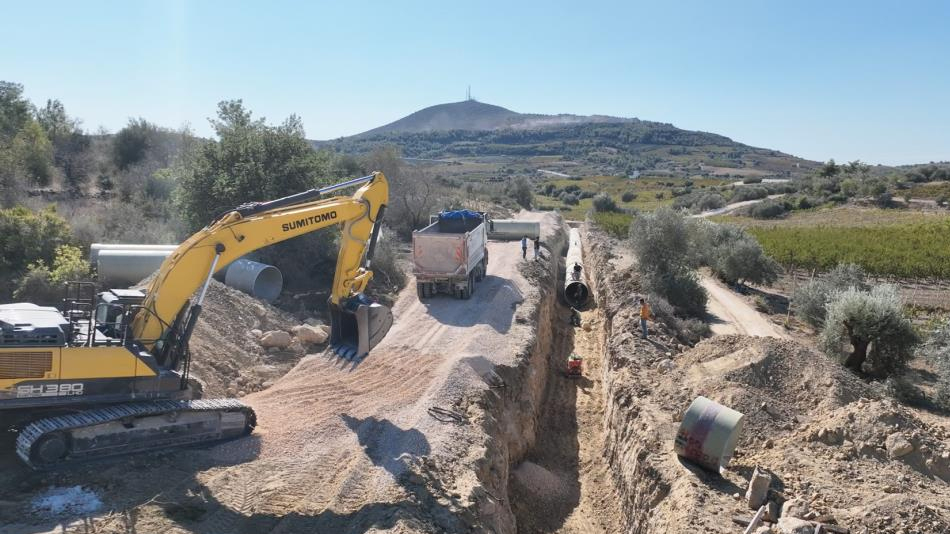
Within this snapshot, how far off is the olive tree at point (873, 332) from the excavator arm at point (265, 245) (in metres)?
15.4

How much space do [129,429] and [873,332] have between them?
20.2 m

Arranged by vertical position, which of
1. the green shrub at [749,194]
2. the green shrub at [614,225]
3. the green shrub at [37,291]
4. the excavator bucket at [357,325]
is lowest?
the green shrub at [37,291]

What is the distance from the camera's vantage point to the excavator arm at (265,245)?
36.6ft

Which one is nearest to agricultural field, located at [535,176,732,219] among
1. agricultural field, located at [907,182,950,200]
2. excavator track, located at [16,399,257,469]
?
agricultural field, located at [907,182,950,200]

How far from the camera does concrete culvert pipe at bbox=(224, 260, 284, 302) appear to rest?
20469 mm

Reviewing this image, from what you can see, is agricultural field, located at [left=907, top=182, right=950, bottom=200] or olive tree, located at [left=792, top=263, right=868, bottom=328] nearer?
olive tree, located at [left=792, top=263, right=868, bottom=328]

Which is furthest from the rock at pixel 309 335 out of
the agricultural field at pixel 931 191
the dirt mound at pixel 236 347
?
the agricultural field at pixel 931 191

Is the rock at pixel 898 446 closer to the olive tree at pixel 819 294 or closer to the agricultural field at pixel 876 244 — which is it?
the olive tree at pixel 819 294

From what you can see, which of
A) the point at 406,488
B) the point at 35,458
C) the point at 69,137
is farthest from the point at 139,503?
the point at 69,137

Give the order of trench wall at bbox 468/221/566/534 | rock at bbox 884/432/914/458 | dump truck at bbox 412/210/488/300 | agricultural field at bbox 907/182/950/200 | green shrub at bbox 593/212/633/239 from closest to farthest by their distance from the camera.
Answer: rock at bbox 884/432/914/458
trench wall at bbox 468/221/566/534
dump truck at bbox 412/210/488/300
green shrub at bbox 593/212/633/239
agricultural field at bbox 907/182/950/200

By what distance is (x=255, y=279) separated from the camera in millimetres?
20438

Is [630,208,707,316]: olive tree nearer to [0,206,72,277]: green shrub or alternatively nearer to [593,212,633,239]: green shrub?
[593,212,633,239]: green shrub

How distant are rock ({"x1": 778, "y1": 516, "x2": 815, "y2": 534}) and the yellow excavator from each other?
7.70 m

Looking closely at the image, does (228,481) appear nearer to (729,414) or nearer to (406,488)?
(406,488)
